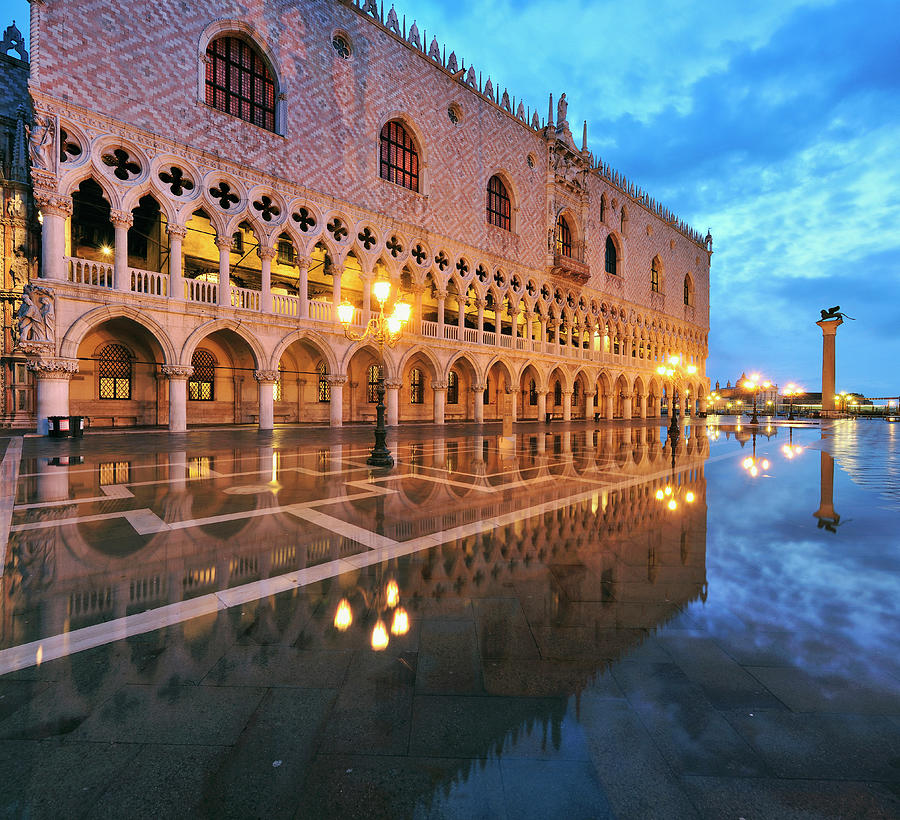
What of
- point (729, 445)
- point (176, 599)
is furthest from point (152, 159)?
point (729, 445)

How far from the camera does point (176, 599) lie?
3330 mm

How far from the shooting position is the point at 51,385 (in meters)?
14.5

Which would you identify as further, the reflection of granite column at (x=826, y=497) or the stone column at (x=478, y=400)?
the stone column at (x=478, y=400)

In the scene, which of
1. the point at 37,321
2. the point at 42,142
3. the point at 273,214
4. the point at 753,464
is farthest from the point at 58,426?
the point at 753,464

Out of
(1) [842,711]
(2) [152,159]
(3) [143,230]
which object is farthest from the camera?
(3) [143,230]

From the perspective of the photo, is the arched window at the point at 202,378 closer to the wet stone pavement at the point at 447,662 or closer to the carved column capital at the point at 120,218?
the carved column capital at the point at 120,218

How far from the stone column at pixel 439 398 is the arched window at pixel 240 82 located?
1465 centimetres

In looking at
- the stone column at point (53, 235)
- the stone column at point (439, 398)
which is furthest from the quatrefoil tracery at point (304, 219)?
the stone column at point (439, 398)

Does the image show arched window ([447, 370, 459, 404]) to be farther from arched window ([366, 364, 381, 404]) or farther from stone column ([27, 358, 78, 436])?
stone column ([27, 358, 78, 436])

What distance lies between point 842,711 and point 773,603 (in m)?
1.30

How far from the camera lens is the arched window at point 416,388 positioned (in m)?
29.2

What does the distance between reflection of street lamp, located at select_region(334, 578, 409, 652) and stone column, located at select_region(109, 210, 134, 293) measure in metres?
17.3

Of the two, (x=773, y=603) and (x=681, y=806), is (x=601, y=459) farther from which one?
(x=681, y=806)

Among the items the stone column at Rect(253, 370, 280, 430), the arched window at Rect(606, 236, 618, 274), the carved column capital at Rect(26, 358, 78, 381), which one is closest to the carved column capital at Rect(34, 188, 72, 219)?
the carved column capital at Rect(26, 358, 78, 381)
